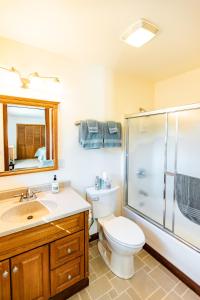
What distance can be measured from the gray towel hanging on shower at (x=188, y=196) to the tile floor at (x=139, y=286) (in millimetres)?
638

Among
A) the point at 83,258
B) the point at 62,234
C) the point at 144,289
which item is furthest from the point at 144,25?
the point at 144,289

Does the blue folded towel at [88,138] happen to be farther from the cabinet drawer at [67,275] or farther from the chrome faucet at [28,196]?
the cabinet drawer at [67,275]

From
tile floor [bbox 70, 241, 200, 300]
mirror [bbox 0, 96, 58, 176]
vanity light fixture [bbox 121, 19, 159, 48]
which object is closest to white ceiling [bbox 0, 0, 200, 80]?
vanity light fixture [bbox 121, 19, 159, 48]

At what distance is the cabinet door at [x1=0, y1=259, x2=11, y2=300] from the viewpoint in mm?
1106

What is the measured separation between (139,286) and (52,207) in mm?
1147

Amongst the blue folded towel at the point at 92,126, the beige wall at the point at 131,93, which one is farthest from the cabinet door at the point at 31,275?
the beige wall at the point at 131,93

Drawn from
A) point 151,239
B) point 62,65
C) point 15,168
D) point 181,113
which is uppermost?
point 62,65

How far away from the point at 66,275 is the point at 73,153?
1.17 m

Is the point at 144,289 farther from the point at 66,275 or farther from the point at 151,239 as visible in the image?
the point at 66,275

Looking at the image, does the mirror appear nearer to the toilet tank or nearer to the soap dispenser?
the soap dispenser

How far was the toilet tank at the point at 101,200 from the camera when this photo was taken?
6.26 ft

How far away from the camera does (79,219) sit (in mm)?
1420

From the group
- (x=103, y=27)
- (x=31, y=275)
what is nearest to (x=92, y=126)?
(x=103, y=27)

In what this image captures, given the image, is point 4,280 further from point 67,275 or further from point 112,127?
point 112,127
